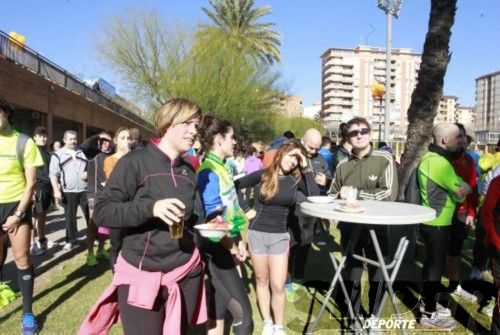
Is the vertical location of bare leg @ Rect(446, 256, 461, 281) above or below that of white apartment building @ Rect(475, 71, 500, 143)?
below

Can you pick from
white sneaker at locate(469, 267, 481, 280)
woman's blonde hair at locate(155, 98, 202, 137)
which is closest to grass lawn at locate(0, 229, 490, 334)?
white sneaker at locate(469, 267, 481, 280)

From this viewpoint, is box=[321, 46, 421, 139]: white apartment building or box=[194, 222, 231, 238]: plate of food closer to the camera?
box=[194, 222, 231, 238]: plate of food

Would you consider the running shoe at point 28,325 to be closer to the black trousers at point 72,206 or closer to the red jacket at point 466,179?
the black trousers at point 72,206

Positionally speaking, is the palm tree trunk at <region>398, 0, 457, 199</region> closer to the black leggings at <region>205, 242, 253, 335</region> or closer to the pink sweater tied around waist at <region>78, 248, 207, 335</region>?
the black leggings at <region>205, 242, 253, 335</region>

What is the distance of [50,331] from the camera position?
4203 millimetres

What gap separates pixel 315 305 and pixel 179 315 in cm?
296

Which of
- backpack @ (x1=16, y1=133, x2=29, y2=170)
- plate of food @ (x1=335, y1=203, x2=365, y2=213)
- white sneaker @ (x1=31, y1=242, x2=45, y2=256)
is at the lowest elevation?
white sneaker @ (x1=31, y1=242, x2=45, y2=256)

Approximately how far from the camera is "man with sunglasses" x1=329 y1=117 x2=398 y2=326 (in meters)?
4.04

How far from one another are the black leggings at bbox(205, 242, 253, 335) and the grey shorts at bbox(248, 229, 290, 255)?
2.37ft

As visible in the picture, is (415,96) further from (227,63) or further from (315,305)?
(227,63)

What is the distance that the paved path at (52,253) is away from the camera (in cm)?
605

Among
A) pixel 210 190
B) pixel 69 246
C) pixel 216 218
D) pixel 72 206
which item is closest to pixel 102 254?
pixel 69 246

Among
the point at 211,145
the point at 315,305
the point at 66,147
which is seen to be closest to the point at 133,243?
the point at 211,145

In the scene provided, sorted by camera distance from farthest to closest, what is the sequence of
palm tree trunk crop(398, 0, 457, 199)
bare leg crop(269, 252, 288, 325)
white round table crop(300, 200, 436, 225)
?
palm tree trunk crop(398, 0, 457, 199), bare leg crop(269, 252, 288, 325), white round table crop(300, 200, 436, 225)
